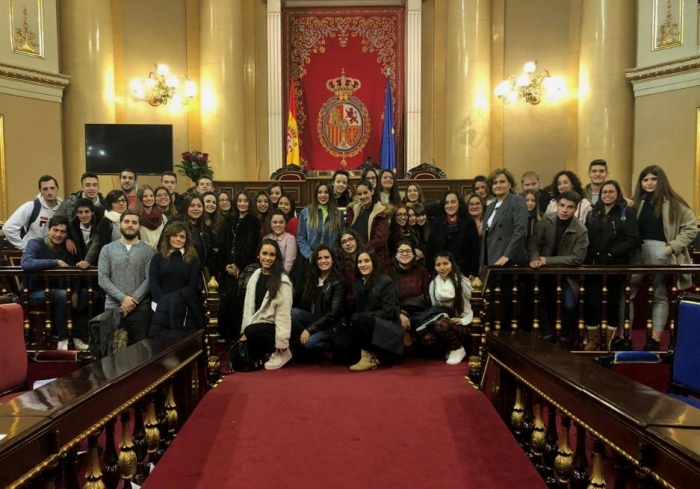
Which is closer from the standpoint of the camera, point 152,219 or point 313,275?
point 313,275

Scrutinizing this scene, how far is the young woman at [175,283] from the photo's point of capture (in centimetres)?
430

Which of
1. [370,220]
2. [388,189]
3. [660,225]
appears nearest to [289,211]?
[370,220]

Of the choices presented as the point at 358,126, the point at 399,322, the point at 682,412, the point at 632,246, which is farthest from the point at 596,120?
the point at 682,412

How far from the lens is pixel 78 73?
9922mm

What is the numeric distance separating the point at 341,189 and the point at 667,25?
691 centimetres

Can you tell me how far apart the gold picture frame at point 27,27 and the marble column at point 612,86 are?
380 inches

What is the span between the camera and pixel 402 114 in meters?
11.7

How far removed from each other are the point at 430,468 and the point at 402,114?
988 cm

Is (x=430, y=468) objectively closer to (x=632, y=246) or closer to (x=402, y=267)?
(x=402, y=267)

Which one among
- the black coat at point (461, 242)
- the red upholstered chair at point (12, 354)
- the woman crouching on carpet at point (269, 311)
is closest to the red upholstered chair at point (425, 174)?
the black coat at point (461, 242)

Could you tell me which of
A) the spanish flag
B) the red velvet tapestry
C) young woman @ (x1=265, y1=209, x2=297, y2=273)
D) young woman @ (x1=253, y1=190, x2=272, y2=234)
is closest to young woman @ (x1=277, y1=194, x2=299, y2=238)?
young woman @ (x1=253, y1=190, x2=272, y2=234)

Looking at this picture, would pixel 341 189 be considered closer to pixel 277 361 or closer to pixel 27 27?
pixel 277 361

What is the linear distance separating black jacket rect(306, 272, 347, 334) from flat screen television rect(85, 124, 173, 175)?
5.64 meters

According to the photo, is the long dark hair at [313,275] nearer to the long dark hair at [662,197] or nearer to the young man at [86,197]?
the young man at [86,197]
